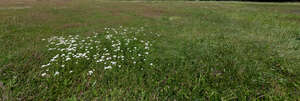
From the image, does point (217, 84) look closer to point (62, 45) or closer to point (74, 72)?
point (74, 72)

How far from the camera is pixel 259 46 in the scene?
437 centimetres

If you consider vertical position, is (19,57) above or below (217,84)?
above

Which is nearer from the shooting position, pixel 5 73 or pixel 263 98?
pixel 263 98

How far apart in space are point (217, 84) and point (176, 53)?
1.61m

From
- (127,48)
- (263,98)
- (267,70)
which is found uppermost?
(127,48)

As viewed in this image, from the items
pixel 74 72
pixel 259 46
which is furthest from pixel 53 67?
pixel 259 46

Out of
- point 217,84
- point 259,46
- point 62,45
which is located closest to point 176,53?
point 217,84

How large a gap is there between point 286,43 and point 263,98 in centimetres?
435

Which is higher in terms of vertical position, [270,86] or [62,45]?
[62,45]

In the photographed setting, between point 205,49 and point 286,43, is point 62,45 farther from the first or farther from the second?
point 286,43

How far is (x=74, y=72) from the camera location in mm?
2691

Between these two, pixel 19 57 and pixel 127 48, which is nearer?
pixel 19 57

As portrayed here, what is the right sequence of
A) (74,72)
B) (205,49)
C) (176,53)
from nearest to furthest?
A: (74,72)
(176,53)
(205,49)

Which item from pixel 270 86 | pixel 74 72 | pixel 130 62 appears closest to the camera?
pixel 270 86
